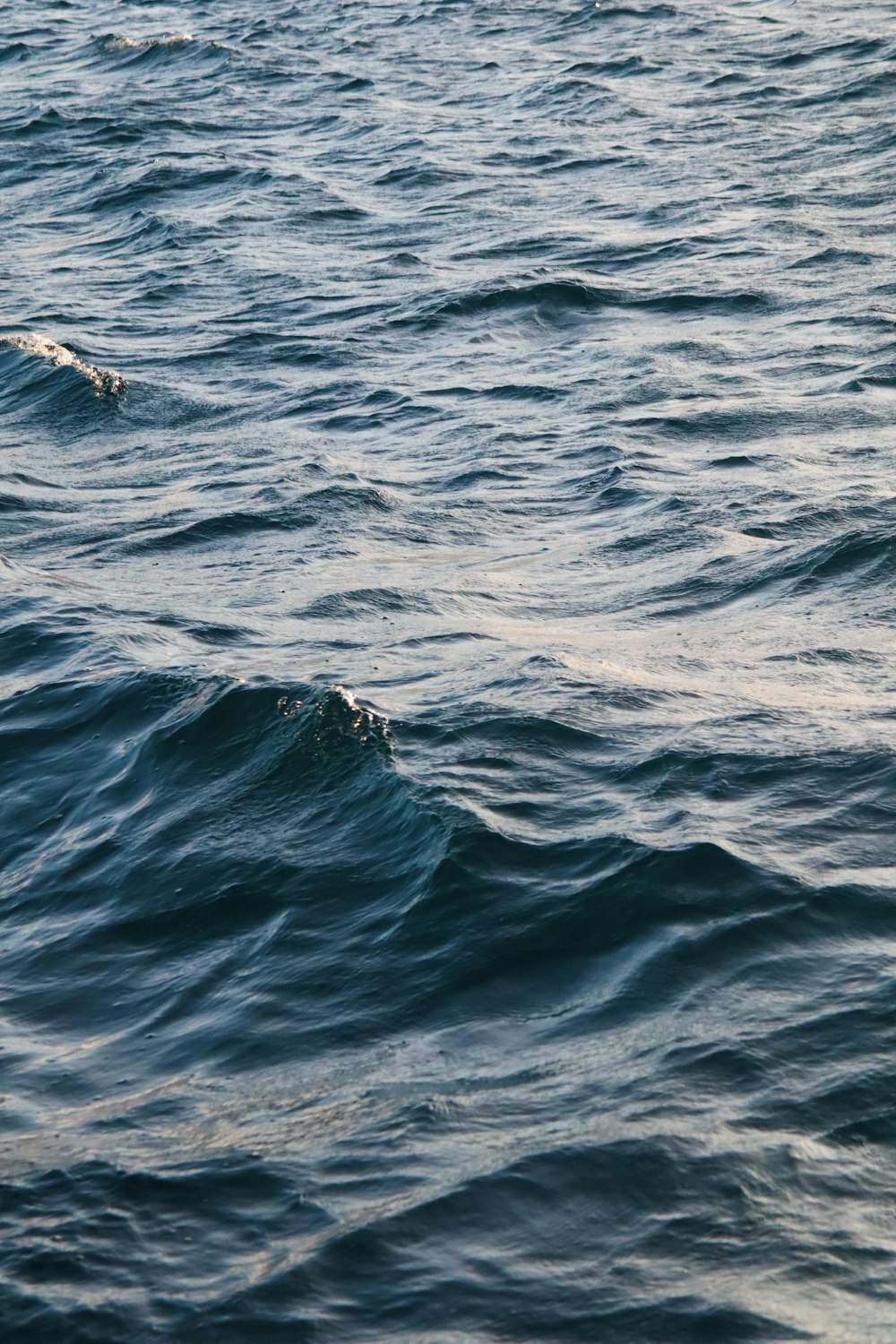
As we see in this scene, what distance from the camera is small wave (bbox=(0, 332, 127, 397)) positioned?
446 inches

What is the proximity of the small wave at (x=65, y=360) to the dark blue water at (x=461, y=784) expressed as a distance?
0.08 metres

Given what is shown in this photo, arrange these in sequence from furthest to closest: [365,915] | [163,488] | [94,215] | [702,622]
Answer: [94,215], [163,488], [702,622], [365,915]

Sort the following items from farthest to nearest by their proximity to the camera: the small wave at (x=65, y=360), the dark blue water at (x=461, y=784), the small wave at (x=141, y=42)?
the small wave at (x=141, y=42) < the small wave at (x=65, y=360) < the dark blue water at (x=461, y=784)

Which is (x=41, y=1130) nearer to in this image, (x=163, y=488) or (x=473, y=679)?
(x=473, y=679)

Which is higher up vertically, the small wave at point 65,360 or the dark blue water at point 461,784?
the dark blue water at point 461,784

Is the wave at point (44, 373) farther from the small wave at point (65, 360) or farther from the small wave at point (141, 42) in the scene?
the small wave at point (141, 42)

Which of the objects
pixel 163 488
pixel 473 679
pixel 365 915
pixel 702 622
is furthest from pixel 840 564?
pixel 163 488

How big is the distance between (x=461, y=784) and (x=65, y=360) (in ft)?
23.5

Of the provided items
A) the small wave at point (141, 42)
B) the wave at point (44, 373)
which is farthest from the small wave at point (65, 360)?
the small wave at point (141, 42)

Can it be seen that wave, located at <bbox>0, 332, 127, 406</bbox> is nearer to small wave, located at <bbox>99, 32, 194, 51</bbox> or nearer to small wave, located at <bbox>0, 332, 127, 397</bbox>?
small wave, located at <bbox>0, 332, 127, 397</bbox>

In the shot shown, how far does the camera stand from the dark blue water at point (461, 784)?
12.8 ft

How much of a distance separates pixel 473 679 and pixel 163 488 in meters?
3.53

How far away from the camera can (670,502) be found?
28.2 ft

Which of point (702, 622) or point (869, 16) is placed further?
point (869, 16)
